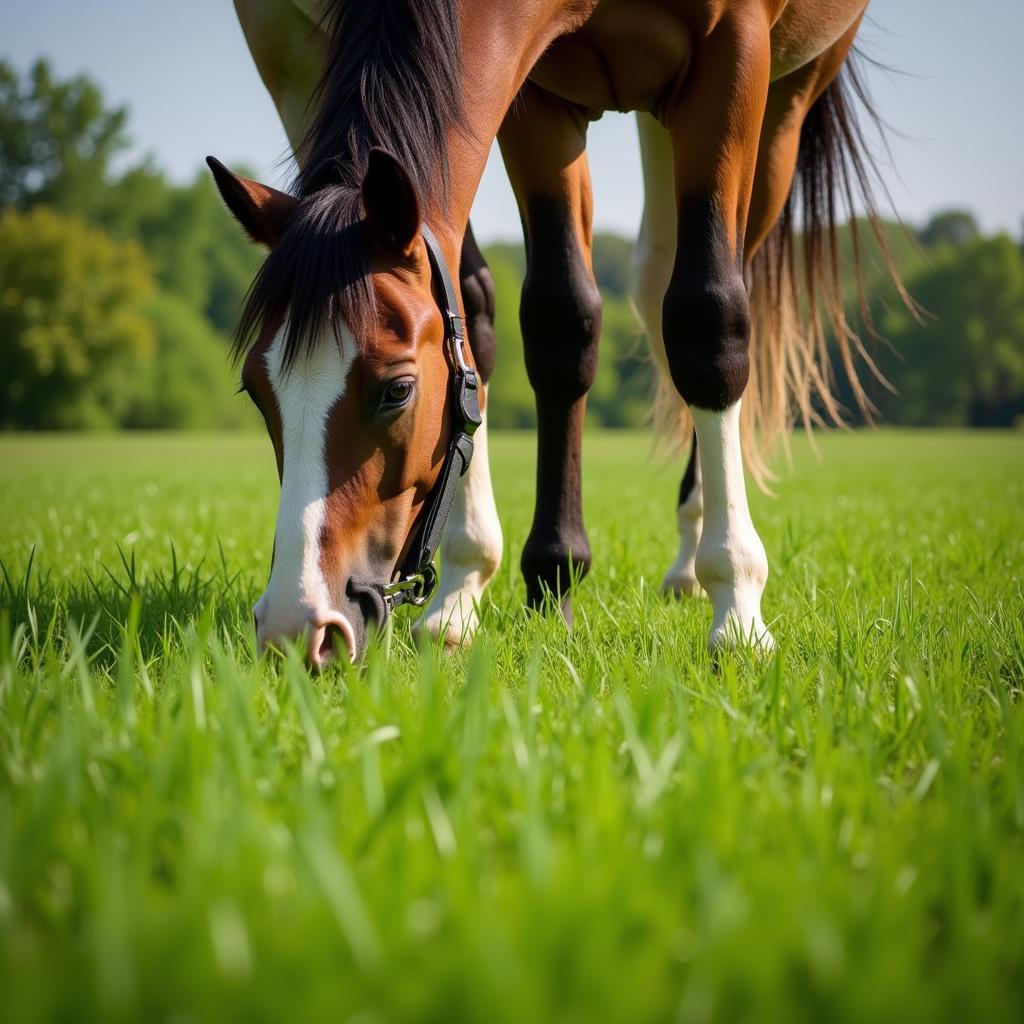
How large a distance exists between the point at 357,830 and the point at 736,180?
2229 mm

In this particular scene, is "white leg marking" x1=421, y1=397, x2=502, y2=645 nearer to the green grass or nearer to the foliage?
the green grass

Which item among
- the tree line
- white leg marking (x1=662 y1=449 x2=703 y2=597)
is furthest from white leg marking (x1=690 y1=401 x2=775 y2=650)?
the tree line

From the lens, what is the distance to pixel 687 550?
3.83m

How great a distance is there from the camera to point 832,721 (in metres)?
1.62

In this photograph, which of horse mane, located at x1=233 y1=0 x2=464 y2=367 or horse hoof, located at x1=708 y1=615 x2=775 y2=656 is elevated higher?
horse mane, located at x1=233 y1=0 x2=464 y2=367

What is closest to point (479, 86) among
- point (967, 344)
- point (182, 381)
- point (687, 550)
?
point (687, 550)

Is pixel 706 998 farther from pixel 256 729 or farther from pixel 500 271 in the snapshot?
pixel 500 271

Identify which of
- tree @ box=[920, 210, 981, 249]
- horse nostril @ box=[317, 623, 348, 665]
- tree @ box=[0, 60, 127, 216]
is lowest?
horse nostril @ box=[317, 623, 348, 665]

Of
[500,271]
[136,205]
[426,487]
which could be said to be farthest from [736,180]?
[500,271]

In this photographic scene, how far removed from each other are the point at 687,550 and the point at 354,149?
226cm

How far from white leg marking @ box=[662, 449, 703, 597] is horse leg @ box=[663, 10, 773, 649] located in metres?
0.80

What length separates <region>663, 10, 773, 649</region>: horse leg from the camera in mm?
2602

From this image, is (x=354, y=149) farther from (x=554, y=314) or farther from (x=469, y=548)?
(x=469, y=548)

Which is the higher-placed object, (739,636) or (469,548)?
(469,548)
